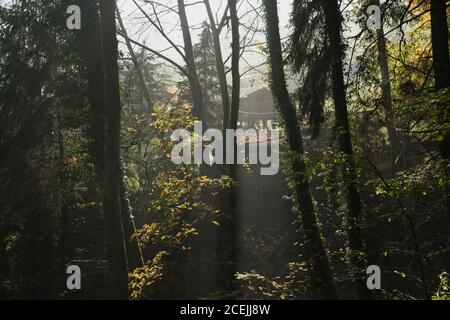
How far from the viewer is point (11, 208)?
13.1 metres

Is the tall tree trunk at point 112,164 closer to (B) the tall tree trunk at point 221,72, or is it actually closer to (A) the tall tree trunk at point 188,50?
(B) the tall tree trunk at point 221,72

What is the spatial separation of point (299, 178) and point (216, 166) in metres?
5.49

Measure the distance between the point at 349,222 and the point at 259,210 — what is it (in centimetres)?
883

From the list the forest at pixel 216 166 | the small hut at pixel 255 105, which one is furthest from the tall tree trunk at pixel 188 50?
the small hut at pixel 255 105

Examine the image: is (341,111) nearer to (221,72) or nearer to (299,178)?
(299,178)

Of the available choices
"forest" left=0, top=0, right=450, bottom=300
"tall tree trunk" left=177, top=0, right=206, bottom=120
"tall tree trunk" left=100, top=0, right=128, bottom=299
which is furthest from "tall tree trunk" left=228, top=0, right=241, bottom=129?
"tall tree trunk" left=100, top=0, right=128, bottom=299

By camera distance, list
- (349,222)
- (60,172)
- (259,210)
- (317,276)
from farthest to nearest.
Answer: (259,210) < (60,172) < (317,276) < (349,222)

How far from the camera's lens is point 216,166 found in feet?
49.0

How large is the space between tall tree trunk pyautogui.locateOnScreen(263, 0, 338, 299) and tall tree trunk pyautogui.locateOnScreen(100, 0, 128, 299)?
3.86 meters

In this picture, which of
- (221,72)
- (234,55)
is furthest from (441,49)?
(221,72)

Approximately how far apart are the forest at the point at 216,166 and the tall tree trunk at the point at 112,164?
0.03 m

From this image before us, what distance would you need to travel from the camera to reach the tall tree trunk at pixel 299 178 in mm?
9305
